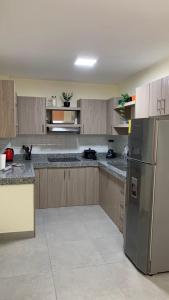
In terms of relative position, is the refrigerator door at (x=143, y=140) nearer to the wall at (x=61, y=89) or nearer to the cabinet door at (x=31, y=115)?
the cabinet door at (x=31, y=115)

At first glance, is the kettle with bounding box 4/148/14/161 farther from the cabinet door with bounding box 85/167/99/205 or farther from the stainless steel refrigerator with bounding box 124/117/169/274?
the stainless steel refrigerator with bounding box 124/117/169/274

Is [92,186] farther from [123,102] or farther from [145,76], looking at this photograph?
[145,76]

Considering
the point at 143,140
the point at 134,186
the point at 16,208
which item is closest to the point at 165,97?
the point at 143,140

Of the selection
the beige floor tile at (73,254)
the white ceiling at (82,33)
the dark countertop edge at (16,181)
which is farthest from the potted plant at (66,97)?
the beige floor tile at (73,254)

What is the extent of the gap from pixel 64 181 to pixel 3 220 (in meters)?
1.50

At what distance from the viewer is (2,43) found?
2.64 metres

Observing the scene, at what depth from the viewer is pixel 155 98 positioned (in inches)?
105

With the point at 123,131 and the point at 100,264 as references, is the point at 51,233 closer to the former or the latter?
the point at 100,264

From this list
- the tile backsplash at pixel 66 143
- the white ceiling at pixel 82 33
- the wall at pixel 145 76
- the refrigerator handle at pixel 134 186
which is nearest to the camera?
the white ceiling at pixel 82 33

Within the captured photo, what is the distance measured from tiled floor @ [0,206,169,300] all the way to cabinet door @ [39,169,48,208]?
74cm

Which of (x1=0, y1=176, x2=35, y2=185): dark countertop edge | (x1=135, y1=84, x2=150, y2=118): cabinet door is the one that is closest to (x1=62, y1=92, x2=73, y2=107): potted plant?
(x1=135, y1=84, x2=150, y2=118): cabinet door

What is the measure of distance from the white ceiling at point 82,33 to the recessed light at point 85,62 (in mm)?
106

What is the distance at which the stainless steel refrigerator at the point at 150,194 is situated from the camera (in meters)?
2.17

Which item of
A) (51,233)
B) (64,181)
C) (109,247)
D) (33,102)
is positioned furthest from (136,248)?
(33,102)
